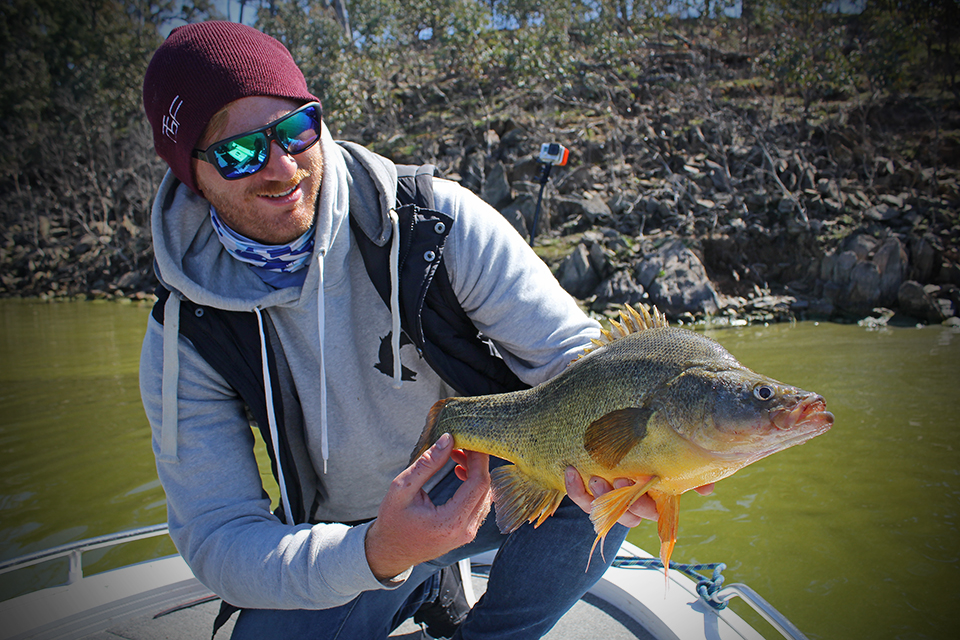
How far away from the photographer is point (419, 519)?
1677 millimetres

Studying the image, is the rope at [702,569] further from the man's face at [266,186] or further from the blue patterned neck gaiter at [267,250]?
the man's face at [266,186]

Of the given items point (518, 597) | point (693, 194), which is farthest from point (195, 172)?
point (693, 194)

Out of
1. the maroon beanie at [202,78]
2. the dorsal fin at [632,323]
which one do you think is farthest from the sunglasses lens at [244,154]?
the dorsal fin at [632,323]

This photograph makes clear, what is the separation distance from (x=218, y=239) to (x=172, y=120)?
459mm

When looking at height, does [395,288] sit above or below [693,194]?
below

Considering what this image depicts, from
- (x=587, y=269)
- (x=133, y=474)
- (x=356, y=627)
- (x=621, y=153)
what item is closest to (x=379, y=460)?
(x=356, y=627)

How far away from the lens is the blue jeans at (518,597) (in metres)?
2.03

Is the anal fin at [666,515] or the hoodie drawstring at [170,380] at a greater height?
the hoodie drawstring at [170,380]

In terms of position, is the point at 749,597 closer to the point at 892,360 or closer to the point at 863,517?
the point at 863,517

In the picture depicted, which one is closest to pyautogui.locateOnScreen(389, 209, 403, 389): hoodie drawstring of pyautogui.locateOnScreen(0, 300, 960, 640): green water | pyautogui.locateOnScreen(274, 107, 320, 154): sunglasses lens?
pyautogui.locateOnScreen(274, 107, 320, 154): sunglasses lens

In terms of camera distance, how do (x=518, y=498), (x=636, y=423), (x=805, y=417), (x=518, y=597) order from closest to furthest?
(x=805, y=417), (x=636, y=423), (x=518, y=498), (x=518, y=597)

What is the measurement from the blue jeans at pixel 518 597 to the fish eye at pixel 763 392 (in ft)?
2.96

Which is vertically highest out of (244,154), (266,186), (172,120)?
(172,120)

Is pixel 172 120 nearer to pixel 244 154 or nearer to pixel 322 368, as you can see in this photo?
pixel 244 154
